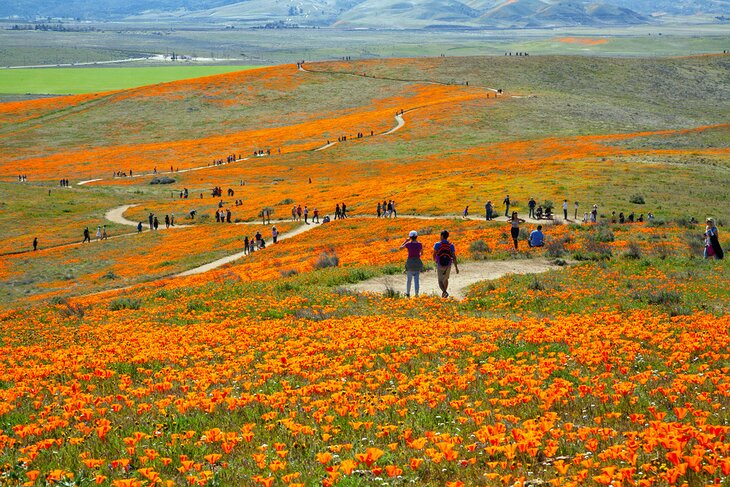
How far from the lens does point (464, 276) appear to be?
27.1m

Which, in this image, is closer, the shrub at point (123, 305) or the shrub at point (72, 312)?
the shrub at point (72, 312)

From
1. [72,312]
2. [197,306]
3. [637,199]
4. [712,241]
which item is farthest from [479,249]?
[637,199]

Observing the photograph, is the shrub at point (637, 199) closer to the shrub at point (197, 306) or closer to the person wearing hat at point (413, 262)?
the person wearing hat at point (413, 262)

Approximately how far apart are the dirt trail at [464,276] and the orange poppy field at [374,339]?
27 centimetres

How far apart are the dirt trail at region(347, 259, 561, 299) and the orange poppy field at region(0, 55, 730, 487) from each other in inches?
10.5

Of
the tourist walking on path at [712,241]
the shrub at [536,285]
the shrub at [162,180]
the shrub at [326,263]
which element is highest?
the tourist walking on path at [712,241]

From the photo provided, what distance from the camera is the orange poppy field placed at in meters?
7.16

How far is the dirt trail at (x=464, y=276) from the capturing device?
2447cm

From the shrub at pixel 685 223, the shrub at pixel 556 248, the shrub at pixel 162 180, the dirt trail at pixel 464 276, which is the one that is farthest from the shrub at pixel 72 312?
the shrub at pixel 162 180

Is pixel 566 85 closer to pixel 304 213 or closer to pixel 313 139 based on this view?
pixel 313 139

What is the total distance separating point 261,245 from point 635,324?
3612 cm

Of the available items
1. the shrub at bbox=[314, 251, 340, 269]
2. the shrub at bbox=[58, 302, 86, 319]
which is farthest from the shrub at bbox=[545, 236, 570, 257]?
the shrub at bbox=[58, 302, 86, 319]

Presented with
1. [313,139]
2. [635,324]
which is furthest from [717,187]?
[313,139]

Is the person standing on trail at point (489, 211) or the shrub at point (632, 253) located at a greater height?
the shrub at point (632, 253)
